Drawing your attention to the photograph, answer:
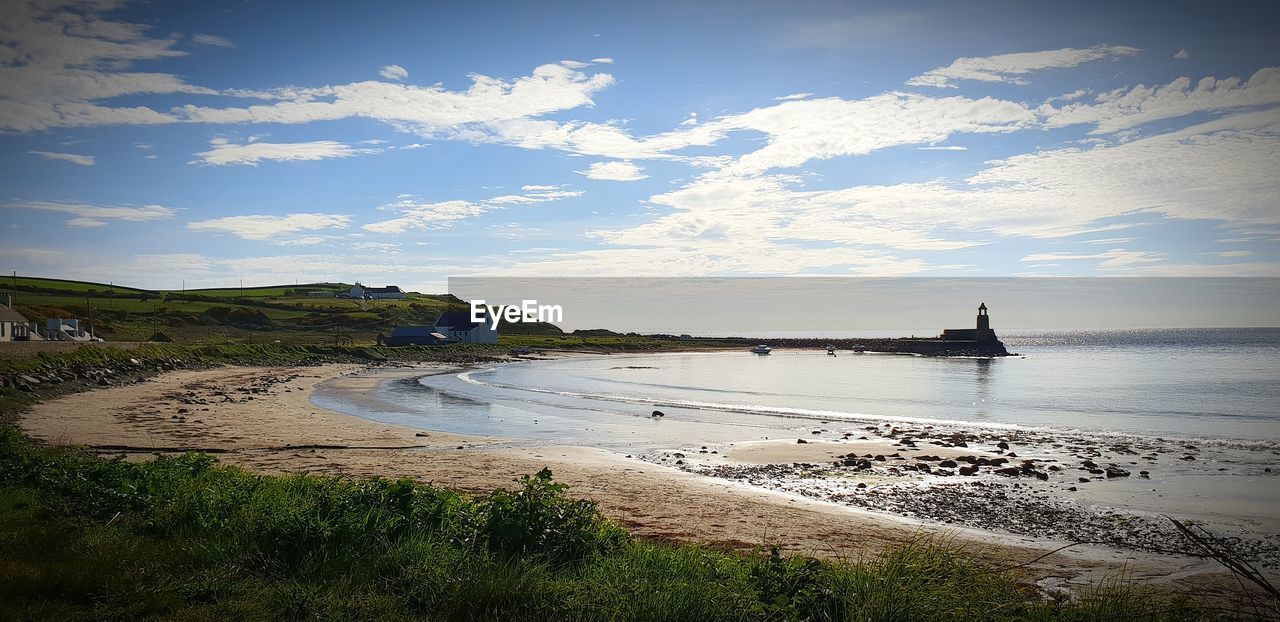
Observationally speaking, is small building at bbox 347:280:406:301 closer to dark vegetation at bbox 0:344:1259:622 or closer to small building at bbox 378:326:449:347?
small building at bbox 378:326:449:347

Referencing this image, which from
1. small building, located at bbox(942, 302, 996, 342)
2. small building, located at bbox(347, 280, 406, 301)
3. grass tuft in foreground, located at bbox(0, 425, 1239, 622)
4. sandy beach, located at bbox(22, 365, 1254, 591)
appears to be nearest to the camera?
grass tuft in foreground, located at bbox(0, 425, 1239, 622)

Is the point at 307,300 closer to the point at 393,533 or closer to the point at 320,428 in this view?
the point at 320,428

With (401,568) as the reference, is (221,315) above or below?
above

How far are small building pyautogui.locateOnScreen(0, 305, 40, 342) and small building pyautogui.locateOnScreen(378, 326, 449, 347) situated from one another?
4932 centimetres

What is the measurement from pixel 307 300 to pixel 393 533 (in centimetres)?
14851

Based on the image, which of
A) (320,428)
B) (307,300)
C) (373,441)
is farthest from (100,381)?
(307,300)

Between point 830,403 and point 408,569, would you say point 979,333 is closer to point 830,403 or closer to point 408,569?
point 830,403

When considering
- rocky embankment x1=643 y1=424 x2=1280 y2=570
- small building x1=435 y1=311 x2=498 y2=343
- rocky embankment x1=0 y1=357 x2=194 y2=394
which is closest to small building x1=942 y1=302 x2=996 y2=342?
small building x1=435 y1=311 x2=498 y2=343

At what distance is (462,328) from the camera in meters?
120

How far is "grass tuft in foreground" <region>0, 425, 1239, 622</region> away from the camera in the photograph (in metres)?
5.89

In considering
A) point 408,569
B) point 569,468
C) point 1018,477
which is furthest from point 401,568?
point 1018,477

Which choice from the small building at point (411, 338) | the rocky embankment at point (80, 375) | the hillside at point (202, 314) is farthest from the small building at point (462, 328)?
the rocky embankment at point (80, 375)

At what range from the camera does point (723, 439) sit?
25.5 meters

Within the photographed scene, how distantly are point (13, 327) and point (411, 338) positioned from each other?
180 ft
